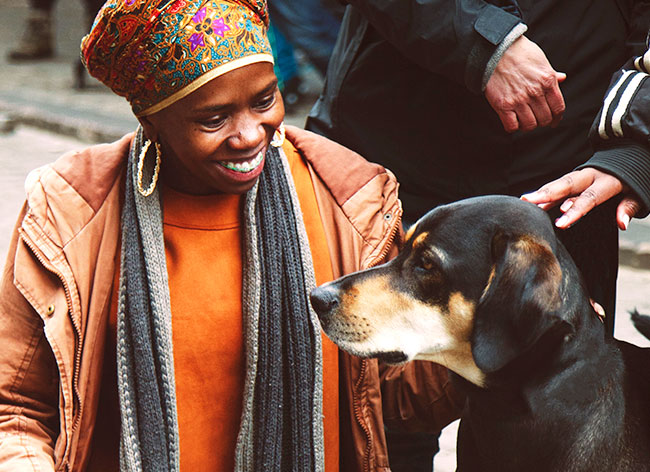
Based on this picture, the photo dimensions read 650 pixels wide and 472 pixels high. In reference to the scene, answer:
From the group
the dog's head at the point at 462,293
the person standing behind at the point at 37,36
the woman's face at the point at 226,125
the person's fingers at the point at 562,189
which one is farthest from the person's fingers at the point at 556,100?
the person standing behind at the point at 37,36

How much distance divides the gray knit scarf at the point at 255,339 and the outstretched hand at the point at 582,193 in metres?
0.64

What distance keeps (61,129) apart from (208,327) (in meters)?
6.62

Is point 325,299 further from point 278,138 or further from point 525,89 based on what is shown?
point 525,89

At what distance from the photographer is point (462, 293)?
7.37ft

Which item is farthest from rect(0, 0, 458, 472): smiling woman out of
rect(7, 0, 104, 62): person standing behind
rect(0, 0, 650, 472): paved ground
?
rect(7, 0, 104, 62): person standing behind

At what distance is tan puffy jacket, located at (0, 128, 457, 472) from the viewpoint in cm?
229

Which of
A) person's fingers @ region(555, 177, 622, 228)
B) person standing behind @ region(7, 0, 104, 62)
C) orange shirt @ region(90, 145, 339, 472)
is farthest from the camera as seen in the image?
person standing behind @ region(7, 0, 104, 62)

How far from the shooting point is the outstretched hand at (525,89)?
7.64 ft

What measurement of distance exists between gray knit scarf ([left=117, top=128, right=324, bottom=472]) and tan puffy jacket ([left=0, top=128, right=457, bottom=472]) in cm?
7

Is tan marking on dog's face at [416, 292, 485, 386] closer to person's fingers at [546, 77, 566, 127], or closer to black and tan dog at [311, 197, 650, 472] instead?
black and tan dog at [311, 197, 650, 472]

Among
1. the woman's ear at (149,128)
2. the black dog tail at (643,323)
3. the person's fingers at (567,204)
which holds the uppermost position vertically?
the woman's ear at (149,128)

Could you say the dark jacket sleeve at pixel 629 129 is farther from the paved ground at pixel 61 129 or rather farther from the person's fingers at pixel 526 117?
the paved ground at pixel 61 129

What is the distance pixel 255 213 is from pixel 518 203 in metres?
0.70

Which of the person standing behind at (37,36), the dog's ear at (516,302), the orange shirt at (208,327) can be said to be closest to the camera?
the dog's ear at (516,302)
